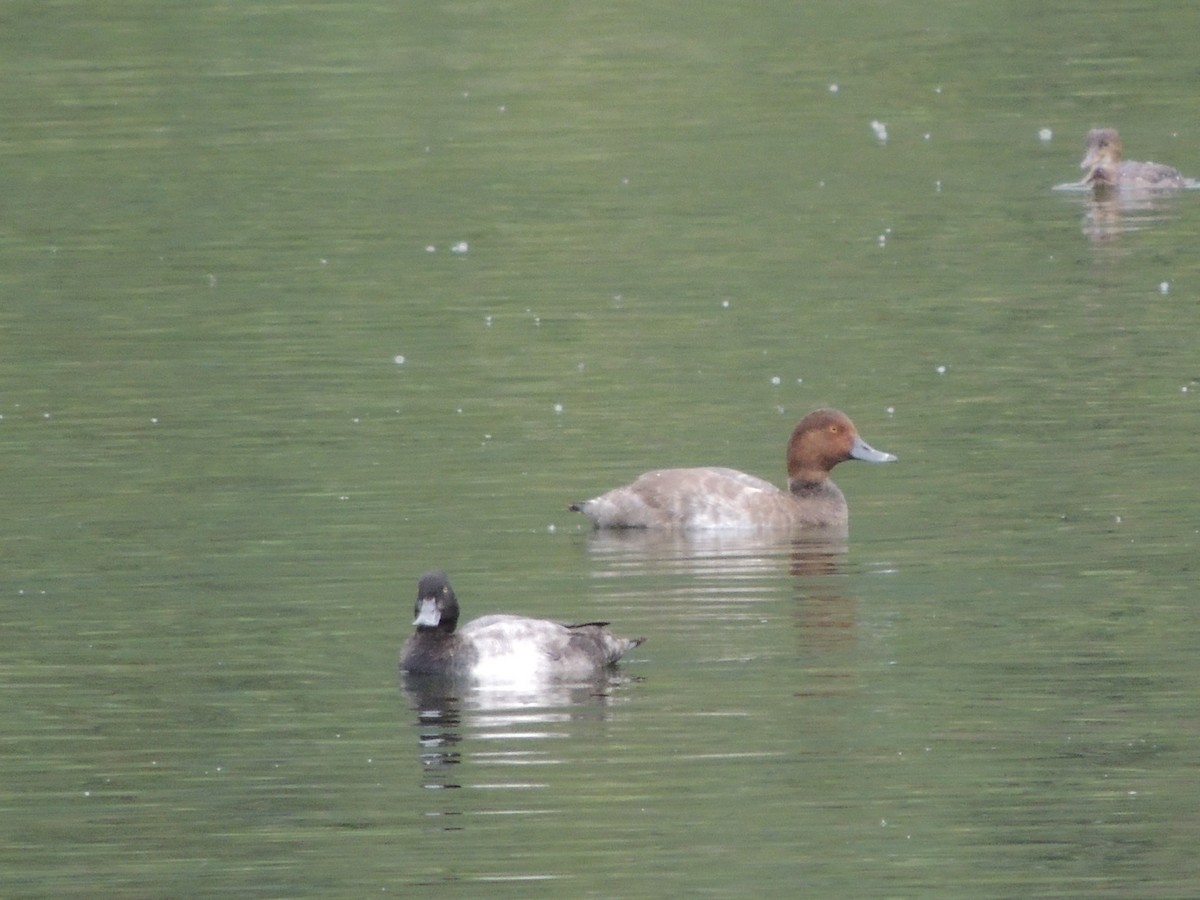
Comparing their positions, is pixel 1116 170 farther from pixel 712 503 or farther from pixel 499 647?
pixel 499 647

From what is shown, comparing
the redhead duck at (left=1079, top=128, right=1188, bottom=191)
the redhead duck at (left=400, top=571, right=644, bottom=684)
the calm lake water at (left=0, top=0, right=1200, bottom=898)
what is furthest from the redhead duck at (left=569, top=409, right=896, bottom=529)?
the redhead duck at (left=1079, top=128, right=1188, bottom=191)

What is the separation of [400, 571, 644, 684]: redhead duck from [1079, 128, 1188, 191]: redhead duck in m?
14.7

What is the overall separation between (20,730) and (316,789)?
1.66 meters

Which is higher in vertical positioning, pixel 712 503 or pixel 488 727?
pixel 712 503

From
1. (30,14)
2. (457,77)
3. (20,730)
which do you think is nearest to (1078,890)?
(20,730)

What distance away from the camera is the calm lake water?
10492 millimetres

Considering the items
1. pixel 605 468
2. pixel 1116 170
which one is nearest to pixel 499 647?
pixel 605 468

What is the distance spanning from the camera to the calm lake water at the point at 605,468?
10.5 meters

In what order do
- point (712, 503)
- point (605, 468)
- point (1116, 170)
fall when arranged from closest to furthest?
point (712, 503) → point (605, 468) → point (1116, 170)

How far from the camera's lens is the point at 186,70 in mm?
36500

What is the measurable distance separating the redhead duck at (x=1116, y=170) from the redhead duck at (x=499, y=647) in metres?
14.7

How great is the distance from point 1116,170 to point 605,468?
10.9 m

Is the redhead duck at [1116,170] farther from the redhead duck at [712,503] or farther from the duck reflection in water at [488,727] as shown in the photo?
the duck reflection in water at [488,727]

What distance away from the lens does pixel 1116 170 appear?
85.8 feet
